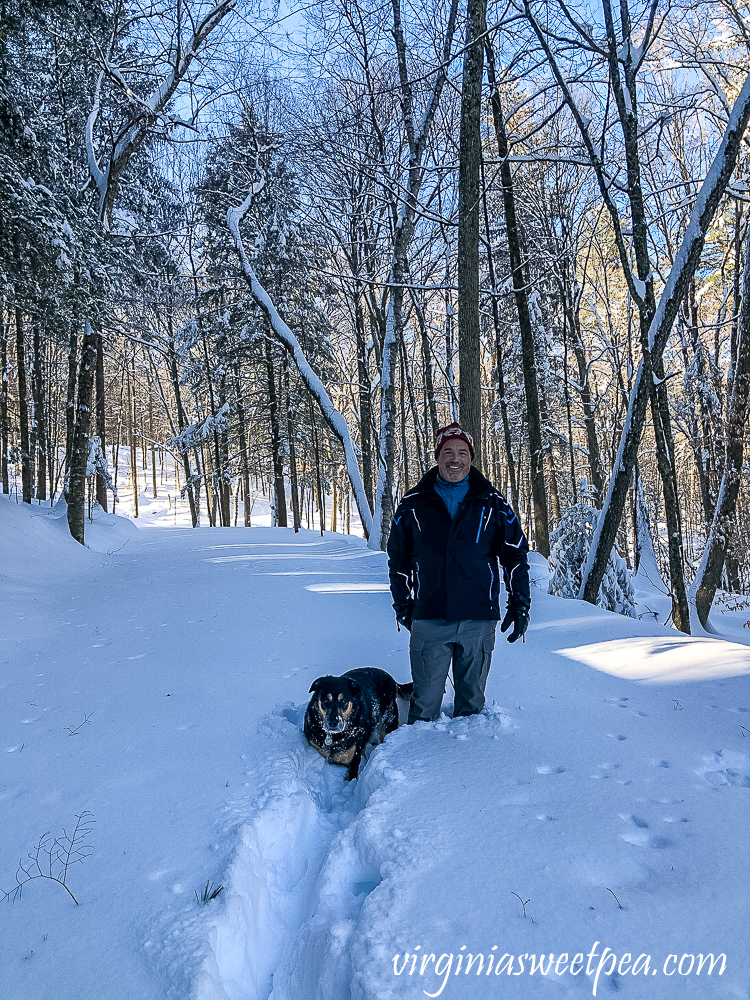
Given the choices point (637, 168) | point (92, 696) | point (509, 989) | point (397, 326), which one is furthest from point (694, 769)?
point (397, 326)

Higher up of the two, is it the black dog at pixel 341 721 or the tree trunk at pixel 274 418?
the tree trunk at pixel 274 418

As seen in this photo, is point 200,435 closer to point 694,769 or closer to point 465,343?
point 465,343

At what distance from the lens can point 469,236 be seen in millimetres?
7141

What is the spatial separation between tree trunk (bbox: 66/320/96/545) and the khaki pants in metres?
11.1

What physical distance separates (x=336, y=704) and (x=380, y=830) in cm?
84

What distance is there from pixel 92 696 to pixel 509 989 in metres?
3.49

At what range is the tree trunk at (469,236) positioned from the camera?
6.90 metres

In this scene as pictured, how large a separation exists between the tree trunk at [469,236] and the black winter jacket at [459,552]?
12.5 feet

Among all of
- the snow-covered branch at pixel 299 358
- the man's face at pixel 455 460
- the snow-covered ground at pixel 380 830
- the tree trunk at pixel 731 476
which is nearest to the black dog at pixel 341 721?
the snow-covered ground at pixel 380 830

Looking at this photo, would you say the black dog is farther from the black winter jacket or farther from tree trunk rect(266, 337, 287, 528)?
tree trunk rect(266, 337, 287, 528)

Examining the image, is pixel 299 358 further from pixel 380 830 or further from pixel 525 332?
pixel 380 830

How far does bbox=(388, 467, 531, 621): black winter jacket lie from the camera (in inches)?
133

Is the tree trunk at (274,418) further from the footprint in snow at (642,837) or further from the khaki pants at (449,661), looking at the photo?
the footprint in snow at (642,837)

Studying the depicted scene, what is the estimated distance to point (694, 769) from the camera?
2.79 metres
